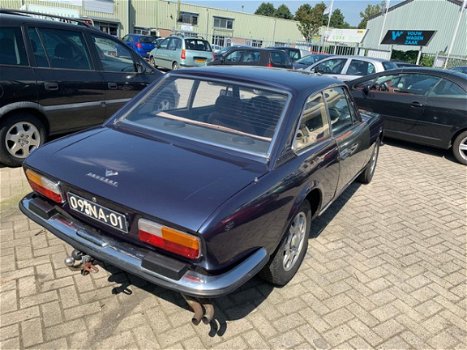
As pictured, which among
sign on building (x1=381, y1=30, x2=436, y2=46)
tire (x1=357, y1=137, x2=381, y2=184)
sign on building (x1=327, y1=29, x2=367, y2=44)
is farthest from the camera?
sign on building (x1=327, y1=29, x2=367, y2=44)

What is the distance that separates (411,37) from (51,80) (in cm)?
2692

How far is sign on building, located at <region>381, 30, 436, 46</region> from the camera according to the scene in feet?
80.6

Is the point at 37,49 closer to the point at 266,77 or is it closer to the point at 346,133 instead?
the point at 266,77

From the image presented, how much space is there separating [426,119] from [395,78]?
1.16 m

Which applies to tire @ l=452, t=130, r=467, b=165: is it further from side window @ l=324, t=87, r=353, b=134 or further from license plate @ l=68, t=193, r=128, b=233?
license plate @ l=68, t=193, r=128, b=233

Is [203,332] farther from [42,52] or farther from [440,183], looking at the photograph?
[440,183]

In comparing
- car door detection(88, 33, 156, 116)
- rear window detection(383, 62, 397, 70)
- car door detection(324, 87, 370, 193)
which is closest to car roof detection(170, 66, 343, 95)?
car door detection(324, 87, 370, 193)

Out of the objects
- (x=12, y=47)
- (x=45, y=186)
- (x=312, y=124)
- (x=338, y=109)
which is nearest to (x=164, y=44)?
(x=12, y=47)

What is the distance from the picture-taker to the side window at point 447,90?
653 centimetres

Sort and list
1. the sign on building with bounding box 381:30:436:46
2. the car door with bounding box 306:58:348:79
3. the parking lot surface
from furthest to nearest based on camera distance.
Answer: the sign on building with bounding box 381:30:436:46 < the car door with bounding box 306:58:348:79 < the parking lot surface

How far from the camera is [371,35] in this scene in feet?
144

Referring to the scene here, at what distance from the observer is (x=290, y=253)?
2.82 metres

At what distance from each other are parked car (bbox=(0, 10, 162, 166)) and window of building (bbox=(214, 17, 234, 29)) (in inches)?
1946

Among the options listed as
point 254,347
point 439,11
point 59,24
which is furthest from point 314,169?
point 439,11
